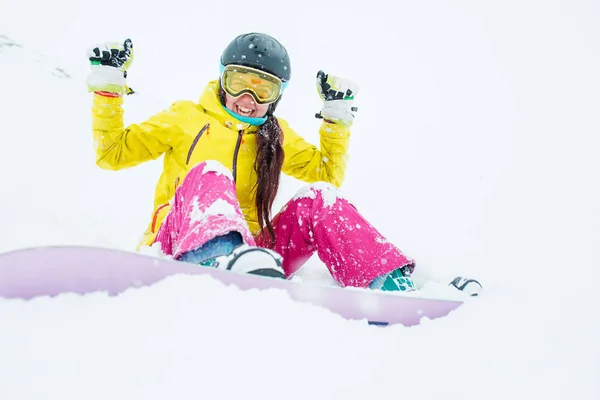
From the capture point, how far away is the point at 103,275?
123 cm

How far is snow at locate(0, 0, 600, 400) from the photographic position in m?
0.93

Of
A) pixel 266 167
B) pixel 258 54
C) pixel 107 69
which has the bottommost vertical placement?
pixel 266 167

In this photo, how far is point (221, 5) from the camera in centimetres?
7344

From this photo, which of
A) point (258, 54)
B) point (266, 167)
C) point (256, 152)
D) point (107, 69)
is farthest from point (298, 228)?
point (107, 69)

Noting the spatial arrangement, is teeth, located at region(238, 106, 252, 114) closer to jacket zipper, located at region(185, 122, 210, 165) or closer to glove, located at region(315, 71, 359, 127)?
jacket zipper, located at region(185, 122, 210, 165)

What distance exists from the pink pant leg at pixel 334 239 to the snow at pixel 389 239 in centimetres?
19

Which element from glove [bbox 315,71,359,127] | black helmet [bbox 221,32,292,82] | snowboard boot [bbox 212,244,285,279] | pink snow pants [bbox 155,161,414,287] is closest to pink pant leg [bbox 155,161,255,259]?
pink snow pants [bbox 155,161,414,287]

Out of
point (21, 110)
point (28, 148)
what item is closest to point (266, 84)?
point (28, 148)

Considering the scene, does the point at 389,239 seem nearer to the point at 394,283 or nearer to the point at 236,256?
the point at 394,283

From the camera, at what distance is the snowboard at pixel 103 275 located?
1.19 meters

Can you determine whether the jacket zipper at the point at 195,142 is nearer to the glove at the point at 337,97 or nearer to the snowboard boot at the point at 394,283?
the glove at the point at 337,97

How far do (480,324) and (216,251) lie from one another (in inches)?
33.6

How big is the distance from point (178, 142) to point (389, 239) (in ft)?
4.85

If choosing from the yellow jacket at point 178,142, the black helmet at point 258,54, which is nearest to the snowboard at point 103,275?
the yellow jacket at point 178,142
